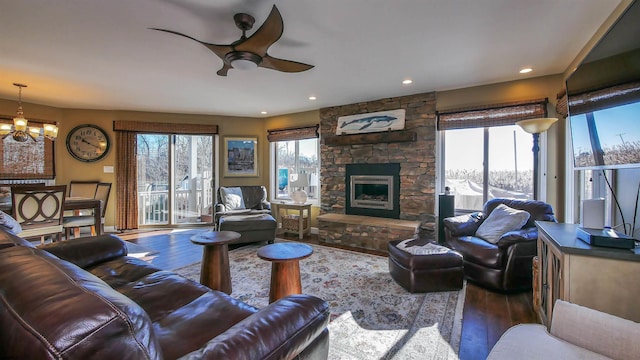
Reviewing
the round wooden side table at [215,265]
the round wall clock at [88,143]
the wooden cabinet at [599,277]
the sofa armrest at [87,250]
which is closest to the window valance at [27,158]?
the round wall clock at [88,143]

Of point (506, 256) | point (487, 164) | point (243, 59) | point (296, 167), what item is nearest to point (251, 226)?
point (296, 167)

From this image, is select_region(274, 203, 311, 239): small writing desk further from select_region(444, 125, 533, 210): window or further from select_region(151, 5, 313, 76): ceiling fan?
select_region(151, 5, 313, 76): ceiling fan

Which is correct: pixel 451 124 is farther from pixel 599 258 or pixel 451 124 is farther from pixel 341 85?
pixel 599 258

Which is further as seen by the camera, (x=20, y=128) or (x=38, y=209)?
(x=20, y=128)

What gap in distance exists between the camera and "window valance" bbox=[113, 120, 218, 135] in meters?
5.36

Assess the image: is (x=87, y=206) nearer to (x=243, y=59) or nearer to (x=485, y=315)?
(x=243, y=59)

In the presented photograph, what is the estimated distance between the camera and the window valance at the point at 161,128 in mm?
5363

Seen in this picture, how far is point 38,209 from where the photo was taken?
3.43 meters

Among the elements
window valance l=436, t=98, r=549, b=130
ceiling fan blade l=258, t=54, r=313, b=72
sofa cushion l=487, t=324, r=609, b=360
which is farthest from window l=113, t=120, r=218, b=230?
sofa cushion l=487, t=324, r=609, b=360

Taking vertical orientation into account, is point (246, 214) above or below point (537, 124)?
below


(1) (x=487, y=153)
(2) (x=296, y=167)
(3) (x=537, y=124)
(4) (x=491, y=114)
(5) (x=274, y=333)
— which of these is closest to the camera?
(5) (x=274, y=333)

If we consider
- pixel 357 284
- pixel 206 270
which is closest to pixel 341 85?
pixel 357 284

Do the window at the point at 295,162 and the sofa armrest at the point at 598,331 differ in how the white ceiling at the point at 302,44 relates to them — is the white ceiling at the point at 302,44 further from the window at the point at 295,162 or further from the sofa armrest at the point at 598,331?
the sofa armrest at the point at 598,331

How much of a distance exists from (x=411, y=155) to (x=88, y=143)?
595 cm
